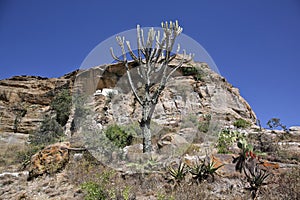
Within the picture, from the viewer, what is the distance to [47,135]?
40.6ft

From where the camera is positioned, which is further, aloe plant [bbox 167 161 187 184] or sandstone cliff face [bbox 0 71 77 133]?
sandstone cliff face [bbox 0 71 77 133]

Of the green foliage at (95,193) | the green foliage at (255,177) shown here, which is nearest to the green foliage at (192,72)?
the green foliage at (255,177)

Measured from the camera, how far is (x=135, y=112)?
17.4 m

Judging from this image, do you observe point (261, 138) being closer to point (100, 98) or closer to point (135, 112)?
point (135, 112)

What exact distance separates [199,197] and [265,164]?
2883 millimetres

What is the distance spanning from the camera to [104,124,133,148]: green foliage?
961 centimetres

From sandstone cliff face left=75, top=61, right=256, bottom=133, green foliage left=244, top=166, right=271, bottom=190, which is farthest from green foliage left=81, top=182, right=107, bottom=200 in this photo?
sandstone cliff face left=75, top=61, right=256, bottom=133

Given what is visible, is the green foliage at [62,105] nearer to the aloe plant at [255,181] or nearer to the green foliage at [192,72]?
the green foliage at [192,72]

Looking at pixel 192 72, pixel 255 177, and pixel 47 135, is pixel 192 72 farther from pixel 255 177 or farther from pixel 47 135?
pixel 255 177

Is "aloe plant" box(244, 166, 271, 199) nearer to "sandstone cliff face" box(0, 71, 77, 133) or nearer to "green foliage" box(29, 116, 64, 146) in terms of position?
"green foliage" box(29, 116, 64, 146)

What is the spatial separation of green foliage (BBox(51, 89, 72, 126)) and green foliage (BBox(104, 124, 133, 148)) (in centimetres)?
826

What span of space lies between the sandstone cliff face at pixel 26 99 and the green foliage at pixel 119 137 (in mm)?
10343

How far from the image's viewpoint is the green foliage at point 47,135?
11794mm

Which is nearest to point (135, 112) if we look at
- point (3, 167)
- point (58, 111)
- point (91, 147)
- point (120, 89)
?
point (120, 89)
